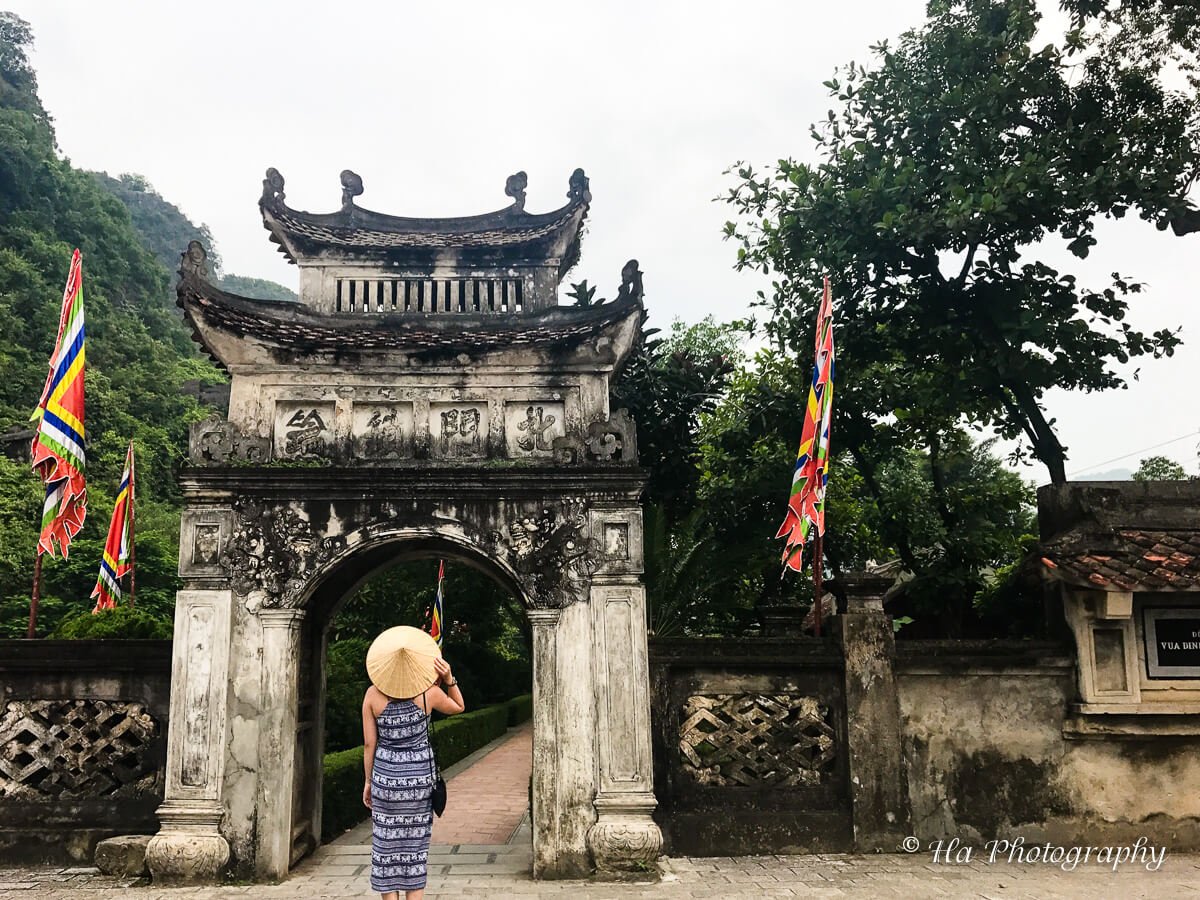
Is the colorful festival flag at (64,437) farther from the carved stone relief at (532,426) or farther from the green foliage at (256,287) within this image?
the green foliage at (256,287)

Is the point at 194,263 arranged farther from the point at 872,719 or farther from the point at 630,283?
the point at 872,719

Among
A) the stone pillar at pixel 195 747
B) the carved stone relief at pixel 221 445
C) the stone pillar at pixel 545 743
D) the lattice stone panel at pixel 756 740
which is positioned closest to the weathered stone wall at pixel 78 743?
the stone pillar at pixel 195 747

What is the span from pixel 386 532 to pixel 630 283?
335 cm

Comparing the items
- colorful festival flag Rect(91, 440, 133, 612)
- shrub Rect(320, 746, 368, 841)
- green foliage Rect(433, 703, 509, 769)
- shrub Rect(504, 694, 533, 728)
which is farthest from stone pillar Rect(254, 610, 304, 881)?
shrub Rect(504, 694, 533, 728)

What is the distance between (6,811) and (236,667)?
242 cm

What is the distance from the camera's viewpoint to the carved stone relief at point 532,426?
8.59 m

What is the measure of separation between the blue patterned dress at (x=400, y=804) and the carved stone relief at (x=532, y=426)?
11.8 feet

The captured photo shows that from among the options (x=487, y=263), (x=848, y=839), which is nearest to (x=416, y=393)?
(x=487, y=263)

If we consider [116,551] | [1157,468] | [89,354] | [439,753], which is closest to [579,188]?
[116,551]

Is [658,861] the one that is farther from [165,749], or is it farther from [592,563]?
[165,749]

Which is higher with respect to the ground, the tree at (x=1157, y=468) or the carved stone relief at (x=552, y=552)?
the tree at (x=1157, y=468)

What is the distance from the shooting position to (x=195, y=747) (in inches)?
302

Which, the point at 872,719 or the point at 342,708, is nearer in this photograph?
the point at 872,719

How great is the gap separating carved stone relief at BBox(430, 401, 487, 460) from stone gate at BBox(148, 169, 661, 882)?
0.02 meters
